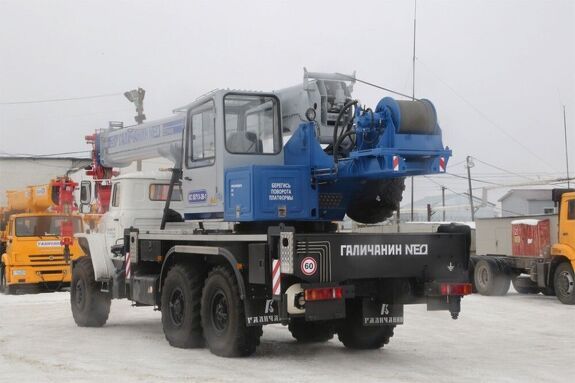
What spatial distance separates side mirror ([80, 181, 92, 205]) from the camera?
14598 millimetres

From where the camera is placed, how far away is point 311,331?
12.9 metres

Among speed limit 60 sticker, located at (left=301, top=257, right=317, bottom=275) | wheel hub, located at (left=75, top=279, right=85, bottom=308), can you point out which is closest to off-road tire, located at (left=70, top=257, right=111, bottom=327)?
wheel hub, located at (left=75, top=279, right=85, bottom=308)

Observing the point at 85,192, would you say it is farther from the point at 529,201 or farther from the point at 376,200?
the point at 529,201

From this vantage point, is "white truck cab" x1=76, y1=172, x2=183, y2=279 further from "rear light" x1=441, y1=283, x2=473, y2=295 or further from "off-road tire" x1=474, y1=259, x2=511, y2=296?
"off-road tire" x1=474, y1=259, x2=511, y2=296

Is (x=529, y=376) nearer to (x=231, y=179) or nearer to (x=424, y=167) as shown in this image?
(x=424, y=167)

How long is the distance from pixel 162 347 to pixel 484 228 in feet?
49.0

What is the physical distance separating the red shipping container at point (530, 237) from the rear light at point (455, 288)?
1166 centimetres

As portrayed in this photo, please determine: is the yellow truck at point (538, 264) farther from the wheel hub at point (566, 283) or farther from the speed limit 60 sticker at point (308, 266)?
the speed limit 60 sticker at point (308, 266)

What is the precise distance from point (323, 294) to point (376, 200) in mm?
2135

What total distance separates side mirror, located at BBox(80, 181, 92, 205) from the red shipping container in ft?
40.8

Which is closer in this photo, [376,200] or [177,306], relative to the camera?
[376,200]

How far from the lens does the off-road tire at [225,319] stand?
10.6 metres

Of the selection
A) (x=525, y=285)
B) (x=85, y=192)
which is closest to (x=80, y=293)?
(x=85, y=192)

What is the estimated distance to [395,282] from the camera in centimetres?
1066
